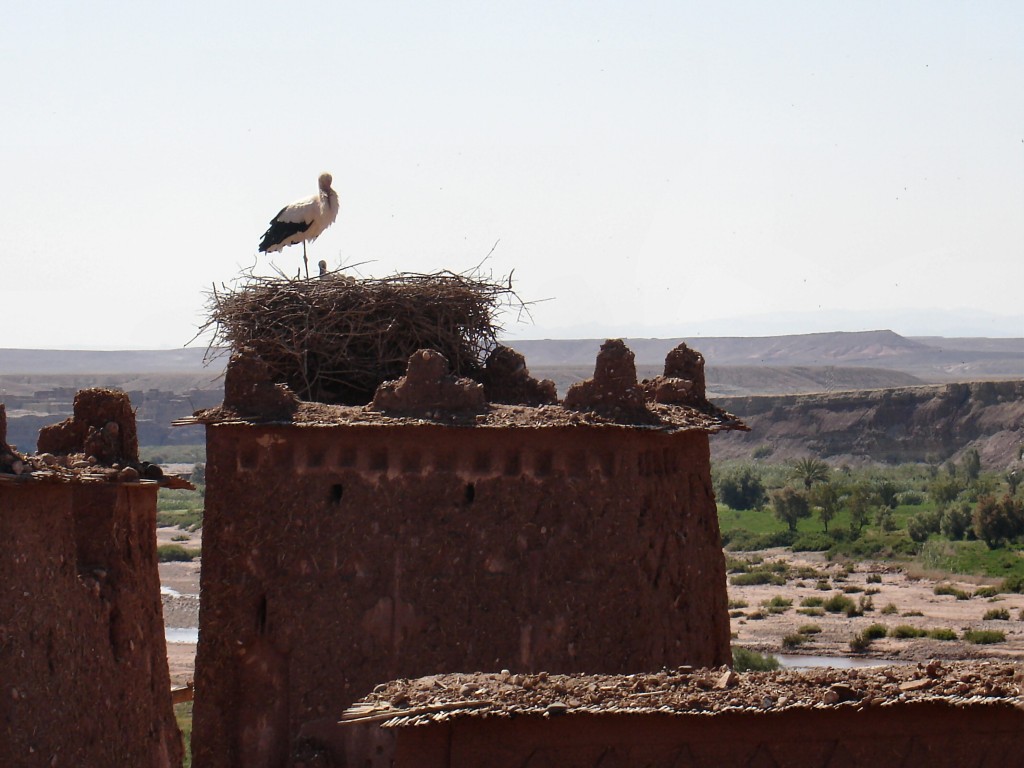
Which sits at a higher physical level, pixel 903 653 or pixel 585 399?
pixel 585 399

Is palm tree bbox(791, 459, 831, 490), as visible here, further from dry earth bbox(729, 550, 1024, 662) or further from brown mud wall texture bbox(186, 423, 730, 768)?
brown mud wall texture bbox(186, 423, 730, 768)

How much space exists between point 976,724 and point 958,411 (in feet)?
267

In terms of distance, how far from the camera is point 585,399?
1269 centimetres

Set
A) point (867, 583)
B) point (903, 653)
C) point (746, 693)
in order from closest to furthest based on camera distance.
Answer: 1. point (746, 693)
2. point (903, 653)
3. point (867, 583)

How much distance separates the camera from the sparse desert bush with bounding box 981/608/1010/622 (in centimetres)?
4084

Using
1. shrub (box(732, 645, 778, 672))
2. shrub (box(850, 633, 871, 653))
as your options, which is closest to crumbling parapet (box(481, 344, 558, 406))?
shrub (box(732, 645, 778, 672))

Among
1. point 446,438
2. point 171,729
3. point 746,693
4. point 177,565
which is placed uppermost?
point 446,438

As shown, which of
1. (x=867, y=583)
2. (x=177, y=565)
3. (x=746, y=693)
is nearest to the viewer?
(x=746, y=693)

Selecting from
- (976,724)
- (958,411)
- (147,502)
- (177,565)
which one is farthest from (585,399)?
(958,411)

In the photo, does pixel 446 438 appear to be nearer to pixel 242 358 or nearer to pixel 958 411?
pixel 242 358

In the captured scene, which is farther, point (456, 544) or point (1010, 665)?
point (456, 544)

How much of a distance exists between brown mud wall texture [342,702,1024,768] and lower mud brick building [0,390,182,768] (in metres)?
2.72

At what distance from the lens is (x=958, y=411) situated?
8856 centimetres

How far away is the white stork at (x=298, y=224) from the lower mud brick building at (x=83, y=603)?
3.28m
